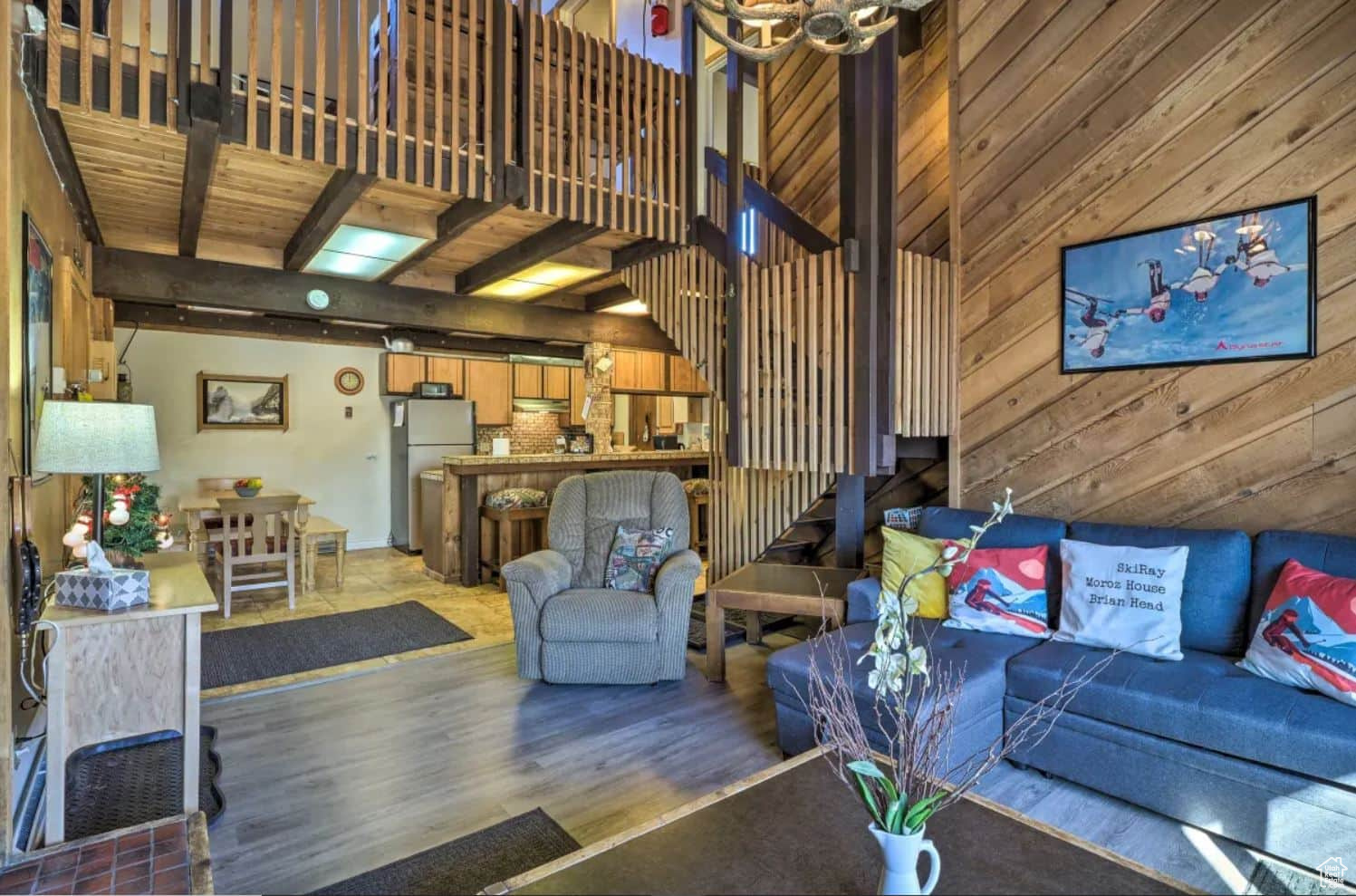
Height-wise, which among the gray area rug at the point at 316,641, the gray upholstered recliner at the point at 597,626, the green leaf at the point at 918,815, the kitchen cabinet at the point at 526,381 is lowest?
the gray area rug at the point at 316,641

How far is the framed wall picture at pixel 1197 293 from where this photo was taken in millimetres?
2855

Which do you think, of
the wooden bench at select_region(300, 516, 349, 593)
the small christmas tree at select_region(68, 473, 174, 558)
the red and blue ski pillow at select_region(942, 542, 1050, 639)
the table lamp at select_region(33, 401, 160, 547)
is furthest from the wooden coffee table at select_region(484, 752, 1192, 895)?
the wooden bench at select_region(300, 516, 349, 593)

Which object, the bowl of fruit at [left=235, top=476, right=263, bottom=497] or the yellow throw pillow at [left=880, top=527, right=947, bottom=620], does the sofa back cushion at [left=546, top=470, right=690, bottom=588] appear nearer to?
the yellow throw pillow at [left=880, top=527, right=947, bottom=620]

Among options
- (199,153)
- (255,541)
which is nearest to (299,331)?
(255,541)

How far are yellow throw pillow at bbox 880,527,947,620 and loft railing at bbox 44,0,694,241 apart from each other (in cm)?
245

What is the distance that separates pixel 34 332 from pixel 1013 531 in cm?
402

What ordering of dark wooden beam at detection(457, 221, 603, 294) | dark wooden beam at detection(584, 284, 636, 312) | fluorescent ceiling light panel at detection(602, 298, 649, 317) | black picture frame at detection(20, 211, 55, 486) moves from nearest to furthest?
black picture frame at detection(20, 211, 55, 486)
dark wooden beam at detection(457, 221, 603, 294)
dark wooden beam at detection(584, 284, 636, 312)
fluorescent ceiling light panel at detection(602, 298, 649, 317)

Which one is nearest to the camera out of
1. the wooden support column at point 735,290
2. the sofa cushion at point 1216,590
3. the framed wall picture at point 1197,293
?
the sofa cushion at point 1216,590

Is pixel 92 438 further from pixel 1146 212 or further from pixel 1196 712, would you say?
pixel 1146 212

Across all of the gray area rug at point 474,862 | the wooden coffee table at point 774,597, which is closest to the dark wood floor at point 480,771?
the gray area rug at point 474,862

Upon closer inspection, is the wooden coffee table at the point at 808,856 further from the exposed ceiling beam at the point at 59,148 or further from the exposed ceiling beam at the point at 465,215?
the exposed ceiling beam at the point at 59,148

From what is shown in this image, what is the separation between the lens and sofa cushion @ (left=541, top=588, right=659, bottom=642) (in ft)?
11.5

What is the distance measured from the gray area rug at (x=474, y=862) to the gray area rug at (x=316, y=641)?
2.04 meters

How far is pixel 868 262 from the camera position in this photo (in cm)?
367
